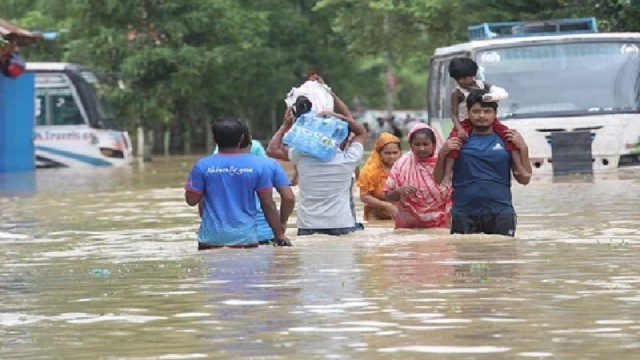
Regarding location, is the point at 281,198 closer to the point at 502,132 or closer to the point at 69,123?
the point at 502,132

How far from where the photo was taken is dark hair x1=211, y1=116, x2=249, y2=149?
13.9m

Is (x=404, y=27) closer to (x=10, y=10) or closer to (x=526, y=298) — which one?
(x=10, y=10)

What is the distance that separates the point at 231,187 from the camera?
13.9m

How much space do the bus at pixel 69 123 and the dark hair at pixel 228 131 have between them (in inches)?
1231

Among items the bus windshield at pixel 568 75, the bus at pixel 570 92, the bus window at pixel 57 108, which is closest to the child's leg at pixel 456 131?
the bus at pixel 570 92

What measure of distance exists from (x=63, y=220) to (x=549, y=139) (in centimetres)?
1063

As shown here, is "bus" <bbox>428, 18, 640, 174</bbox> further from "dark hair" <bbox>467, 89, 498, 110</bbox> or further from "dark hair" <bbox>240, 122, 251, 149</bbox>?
"dark hair" <bbox>240, 122, 251, 149</bbox>

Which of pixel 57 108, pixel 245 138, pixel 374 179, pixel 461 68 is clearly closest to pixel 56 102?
pixel 57 108

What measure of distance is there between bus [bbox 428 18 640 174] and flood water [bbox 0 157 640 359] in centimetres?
1064

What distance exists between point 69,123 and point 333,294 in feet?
113

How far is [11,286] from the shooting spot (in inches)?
499

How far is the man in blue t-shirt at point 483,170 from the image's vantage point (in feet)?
47.1

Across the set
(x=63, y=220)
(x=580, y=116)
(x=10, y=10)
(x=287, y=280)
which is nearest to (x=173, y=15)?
(x=10, y=10)

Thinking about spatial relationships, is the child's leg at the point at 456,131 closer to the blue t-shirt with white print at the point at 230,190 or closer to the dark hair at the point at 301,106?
the blue t-shirt with white print at the point at 230,190
